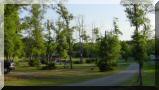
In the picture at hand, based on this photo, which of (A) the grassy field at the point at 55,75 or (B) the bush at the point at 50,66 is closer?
(A) the grassy field at the point at 55,75

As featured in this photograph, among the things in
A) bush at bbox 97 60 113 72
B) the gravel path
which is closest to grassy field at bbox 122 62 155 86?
the gravel path

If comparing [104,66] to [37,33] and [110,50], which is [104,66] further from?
[37,33]

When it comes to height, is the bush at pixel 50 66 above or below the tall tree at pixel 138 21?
below

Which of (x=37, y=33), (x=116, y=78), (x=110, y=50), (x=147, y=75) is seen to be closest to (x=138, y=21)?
(x=147, y=75)

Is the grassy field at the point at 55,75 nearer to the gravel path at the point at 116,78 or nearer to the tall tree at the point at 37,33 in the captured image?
the gravel path at the point at 116,78

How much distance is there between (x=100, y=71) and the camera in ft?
60.8

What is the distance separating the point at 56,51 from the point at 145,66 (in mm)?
6398

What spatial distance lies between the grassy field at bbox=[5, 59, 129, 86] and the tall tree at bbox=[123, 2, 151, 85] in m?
2.94

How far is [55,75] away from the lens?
18.1m

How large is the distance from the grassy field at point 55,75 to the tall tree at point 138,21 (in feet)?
→ 9.66

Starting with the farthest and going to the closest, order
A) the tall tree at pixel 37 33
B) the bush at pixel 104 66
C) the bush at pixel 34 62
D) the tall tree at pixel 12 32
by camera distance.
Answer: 1. the bush at pixel 34 62
2. the tall tree at pixel 37 33
3. the bush at pixel 104 66
4. the tall tree at pixel 12 32

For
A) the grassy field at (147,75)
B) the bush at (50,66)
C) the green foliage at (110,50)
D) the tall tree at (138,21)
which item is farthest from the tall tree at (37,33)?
the grassy field at (147,75)

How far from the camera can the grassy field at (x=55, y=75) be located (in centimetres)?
1672

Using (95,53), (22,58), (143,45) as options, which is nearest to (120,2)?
(143,45)
